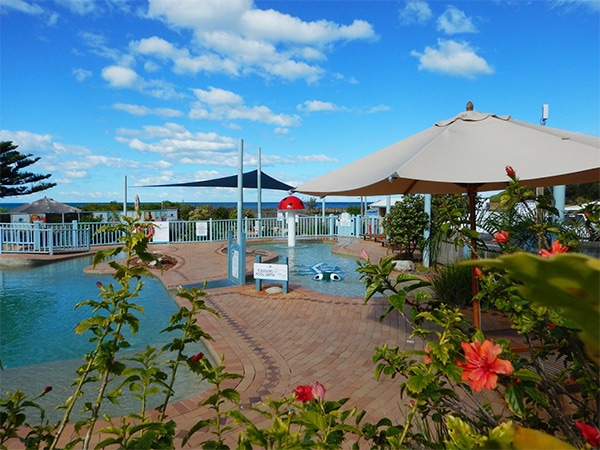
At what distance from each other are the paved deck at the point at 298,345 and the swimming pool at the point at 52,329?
0.49 meters

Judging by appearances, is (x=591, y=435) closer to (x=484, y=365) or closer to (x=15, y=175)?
(x=484, y=365)

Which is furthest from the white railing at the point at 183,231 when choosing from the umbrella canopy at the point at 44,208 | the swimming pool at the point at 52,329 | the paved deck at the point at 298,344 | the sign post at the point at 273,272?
the paved deck at the point at 298,344

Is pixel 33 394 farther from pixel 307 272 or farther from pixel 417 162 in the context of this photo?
pixel 307 272

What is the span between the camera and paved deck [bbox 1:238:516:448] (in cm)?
288

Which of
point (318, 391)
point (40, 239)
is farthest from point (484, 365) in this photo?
point (40, 239)

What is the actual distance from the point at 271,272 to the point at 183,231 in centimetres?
904

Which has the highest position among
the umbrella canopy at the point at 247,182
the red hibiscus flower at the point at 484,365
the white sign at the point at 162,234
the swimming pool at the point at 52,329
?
the umbrella canopy at the point at 247,182

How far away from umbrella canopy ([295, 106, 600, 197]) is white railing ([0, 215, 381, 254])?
245 inches

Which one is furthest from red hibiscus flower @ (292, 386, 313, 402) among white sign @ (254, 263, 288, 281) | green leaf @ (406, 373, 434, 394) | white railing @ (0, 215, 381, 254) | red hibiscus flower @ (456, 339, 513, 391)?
white railing @ (0, 215, 381, 254)

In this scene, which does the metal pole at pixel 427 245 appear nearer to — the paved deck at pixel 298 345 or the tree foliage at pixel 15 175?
the paved deck at pixel 298 345

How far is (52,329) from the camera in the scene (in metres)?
4.97

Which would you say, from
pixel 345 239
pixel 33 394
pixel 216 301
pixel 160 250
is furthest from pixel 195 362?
pixel 345 239

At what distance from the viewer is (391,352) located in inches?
52.9

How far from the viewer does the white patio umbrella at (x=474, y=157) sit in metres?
2.49
